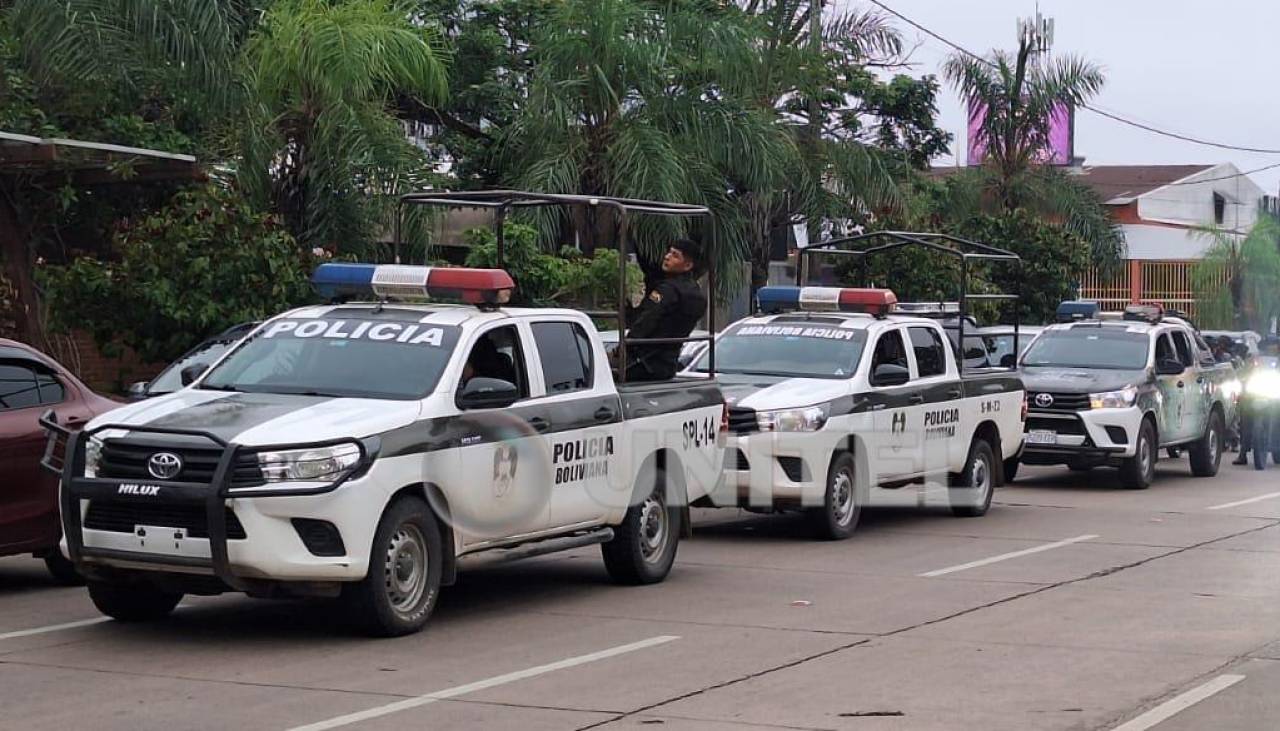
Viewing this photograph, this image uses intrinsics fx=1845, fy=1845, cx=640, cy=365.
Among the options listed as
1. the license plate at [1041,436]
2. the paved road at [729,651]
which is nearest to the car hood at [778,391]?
the paved road at [729,651]

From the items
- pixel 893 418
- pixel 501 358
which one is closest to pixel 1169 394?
pixel 893 418

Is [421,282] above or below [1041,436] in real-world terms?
above

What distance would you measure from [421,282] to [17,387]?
8.85 feet

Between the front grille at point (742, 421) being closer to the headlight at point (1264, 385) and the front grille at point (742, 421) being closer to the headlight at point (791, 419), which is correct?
the headlight at point (791, 419)

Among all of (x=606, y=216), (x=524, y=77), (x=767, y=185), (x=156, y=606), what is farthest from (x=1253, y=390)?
(x=156, y=606)

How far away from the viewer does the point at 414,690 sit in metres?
8.52

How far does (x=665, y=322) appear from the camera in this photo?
13.8 m

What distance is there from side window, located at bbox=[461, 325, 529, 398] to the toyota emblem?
78.6 inches

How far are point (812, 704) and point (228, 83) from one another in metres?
12.9

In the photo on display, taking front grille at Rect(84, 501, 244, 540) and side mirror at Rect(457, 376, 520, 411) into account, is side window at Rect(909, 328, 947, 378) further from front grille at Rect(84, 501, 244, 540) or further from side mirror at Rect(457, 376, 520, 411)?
front grille at Rect(84, 501, 244, 540)

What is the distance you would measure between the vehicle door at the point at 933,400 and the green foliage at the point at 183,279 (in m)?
6.34

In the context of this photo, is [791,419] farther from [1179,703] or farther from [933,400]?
[1179,703]

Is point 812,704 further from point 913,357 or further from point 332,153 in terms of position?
point 332,153

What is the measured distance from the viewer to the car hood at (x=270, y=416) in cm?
945
